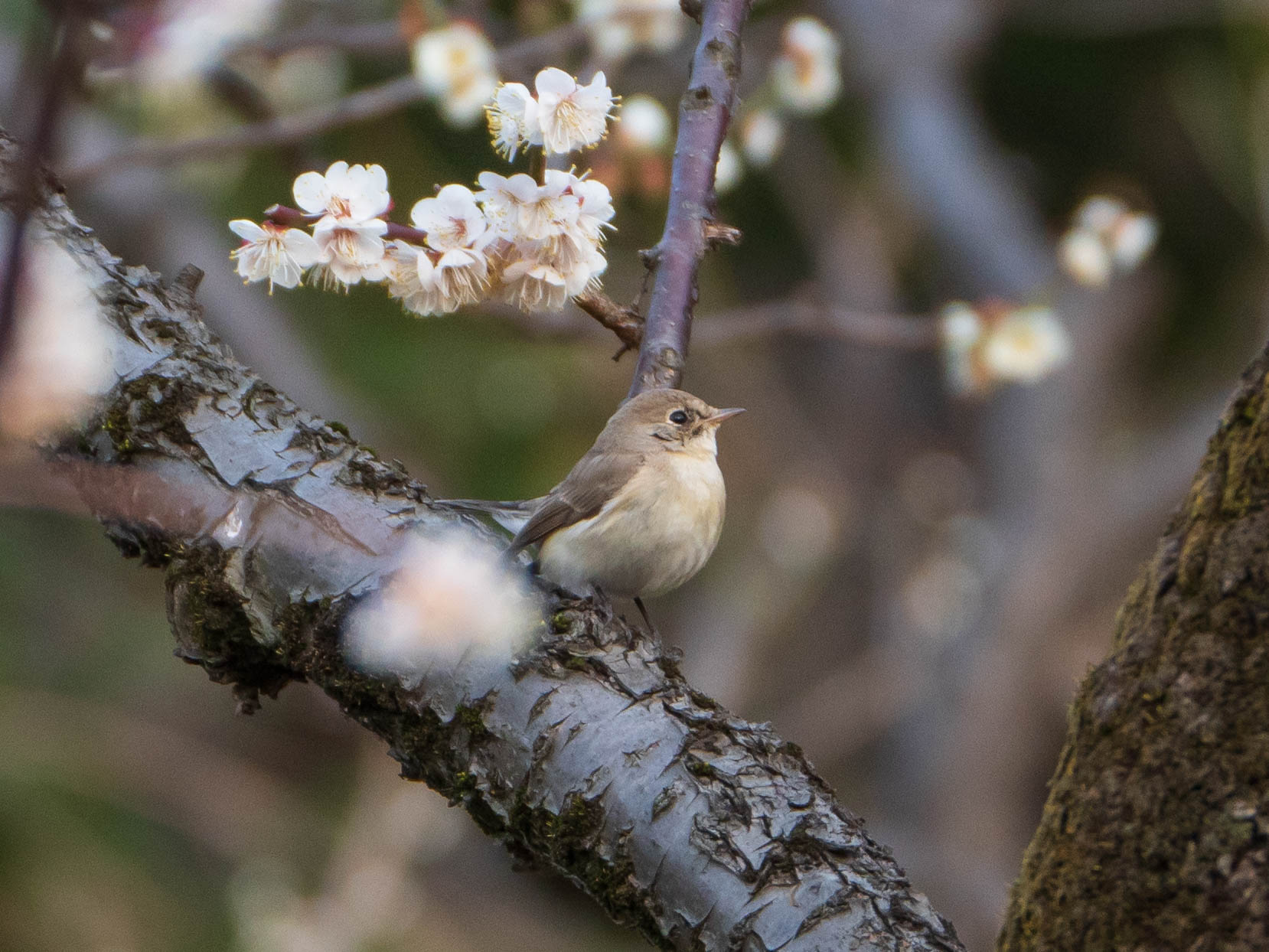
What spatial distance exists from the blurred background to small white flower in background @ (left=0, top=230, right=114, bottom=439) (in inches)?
149

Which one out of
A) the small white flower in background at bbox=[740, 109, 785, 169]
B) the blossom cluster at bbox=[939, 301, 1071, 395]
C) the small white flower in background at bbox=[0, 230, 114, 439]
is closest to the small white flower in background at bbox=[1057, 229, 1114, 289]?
the blossom cluster at bbox=[939, 301, 1071, 395]

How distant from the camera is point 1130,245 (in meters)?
5.48

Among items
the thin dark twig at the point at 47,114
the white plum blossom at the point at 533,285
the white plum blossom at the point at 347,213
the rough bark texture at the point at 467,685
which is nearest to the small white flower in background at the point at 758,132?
the white plum blossom at the point at 533,285

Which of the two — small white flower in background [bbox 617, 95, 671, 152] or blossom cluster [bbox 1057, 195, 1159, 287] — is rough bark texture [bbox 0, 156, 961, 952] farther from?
blossom cluster [bbox 1057, 195, 1159, 287]

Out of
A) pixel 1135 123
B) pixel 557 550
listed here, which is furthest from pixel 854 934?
pixel 1135 123

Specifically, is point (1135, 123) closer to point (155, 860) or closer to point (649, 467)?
point (649, 467)

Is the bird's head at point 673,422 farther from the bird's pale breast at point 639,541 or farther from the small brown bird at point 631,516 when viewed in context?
the bird's pale breast at point 639,541

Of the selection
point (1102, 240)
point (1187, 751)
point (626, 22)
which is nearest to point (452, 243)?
point (1187, 751)

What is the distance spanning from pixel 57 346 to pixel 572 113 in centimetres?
99

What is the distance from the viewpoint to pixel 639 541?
3.64 metres

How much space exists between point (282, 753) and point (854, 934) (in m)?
8.35

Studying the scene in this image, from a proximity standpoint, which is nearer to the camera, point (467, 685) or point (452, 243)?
point (467, 685)

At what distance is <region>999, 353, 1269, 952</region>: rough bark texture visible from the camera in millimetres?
1326

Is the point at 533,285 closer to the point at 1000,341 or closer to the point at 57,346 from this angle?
the point at 57,346
